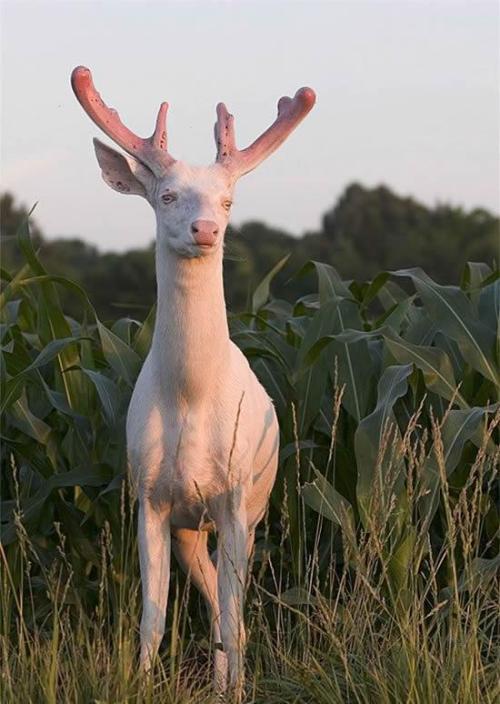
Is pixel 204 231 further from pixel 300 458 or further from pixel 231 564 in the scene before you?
pixel 300 458

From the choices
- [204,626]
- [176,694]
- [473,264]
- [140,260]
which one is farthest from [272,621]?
[140,260]

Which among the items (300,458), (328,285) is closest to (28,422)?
(300,458)

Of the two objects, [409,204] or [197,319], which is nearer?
[197,319]

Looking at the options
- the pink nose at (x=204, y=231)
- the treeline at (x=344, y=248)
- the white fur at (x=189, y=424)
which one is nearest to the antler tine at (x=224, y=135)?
the white fur at (x=189, y=424)

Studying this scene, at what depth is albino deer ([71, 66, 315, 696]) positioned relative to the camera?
514 cm

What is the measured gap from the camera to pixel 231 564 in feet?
17.2

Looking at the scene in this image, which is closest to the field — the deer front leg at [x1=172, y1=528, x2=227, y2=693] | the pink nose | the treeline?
the deer front leg at [x1=172, y1=528, x2=227, y2=693]

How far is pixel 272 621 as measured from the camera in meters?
6.28

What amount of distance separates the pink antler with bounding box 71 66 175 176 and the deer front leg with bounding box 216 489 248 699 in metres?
1.29

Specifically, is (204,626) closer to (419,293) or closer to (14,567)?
(14,567)

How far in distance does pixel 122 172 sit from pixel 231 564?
60.8 inches

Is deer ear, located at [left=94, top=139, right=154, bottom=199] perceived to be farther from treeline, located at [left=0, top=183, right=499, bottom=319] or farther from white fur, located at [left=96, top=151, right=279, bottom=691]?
treeline, located at [left=0, top=183, right=499, bottom=319]

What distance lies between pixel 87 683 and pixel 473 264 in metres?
3.27

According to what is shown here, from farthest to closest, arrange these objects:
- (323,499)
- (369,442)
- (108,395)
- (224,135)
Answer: (108,395) → (369,442) → (323,499) → (224,135)
